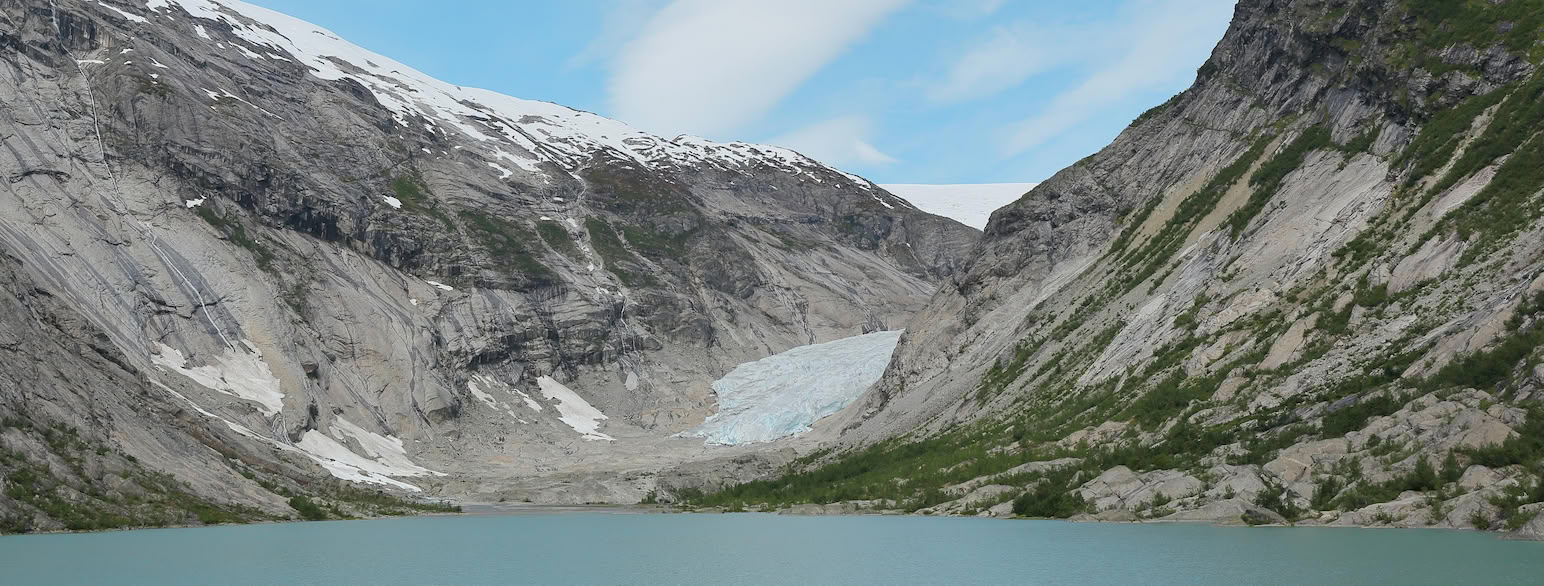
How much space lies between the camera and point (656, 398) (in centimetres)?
13362

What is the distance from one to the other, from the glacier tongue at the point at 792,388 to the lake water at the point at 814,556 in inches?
2709

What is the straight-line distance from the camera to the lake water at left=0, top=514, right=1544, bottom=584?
95.6 feet

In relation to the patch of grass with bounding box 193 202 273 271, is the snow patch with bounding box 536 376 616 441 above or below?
below

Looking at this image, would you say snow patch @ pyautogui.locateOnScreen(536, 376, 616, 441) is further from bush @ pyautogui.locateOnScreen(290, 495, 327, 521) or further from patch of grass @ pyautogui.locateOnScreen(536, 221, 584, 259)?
bush @ pyautogui.locateOnScreen(290, 495, 327, 521)

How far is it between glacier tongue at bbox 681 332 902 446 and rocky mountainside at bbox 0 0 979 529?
3.66m

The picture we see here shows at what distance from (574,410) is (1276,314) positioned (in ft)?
277

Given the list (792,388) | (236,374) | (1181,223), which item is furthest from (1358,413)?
(792,388)

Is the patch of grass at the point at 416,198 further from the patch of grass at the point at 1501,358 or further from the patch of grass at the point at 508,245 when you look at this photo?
the patch of grass at the point at 1501,358

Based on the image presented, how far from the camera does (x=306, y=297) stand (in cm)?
10919

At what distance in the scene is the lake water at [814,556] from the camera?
29.1m

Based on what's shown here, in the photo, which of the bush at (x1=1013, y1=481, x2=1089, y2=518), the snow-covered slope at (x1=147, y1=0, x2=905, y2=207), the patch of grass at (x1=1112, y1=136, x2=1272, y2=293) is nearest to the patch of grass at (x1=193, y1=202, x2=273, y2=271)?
the snow-covered slope at (x1=147, y1=0, x2=905, y2=207)

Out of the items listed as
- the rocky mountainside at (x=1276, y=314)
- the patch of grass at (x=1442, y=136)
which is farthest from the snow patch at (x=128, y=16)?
the patch of grass at (x=1442, y=136)

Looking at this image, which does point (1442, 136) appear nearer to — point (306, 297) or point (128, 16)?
point (306, 297)

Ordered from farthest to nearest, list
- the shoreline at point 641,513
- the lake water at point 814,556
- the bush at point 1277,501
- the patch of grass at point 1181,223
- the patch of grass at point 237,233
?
1. the patch of grass at point 237,233
2. the patch of grass at point 1181,223
3. the bush at point 1277,501
4. the shoreline at point 641,513
5. the lake water at point 814,556
